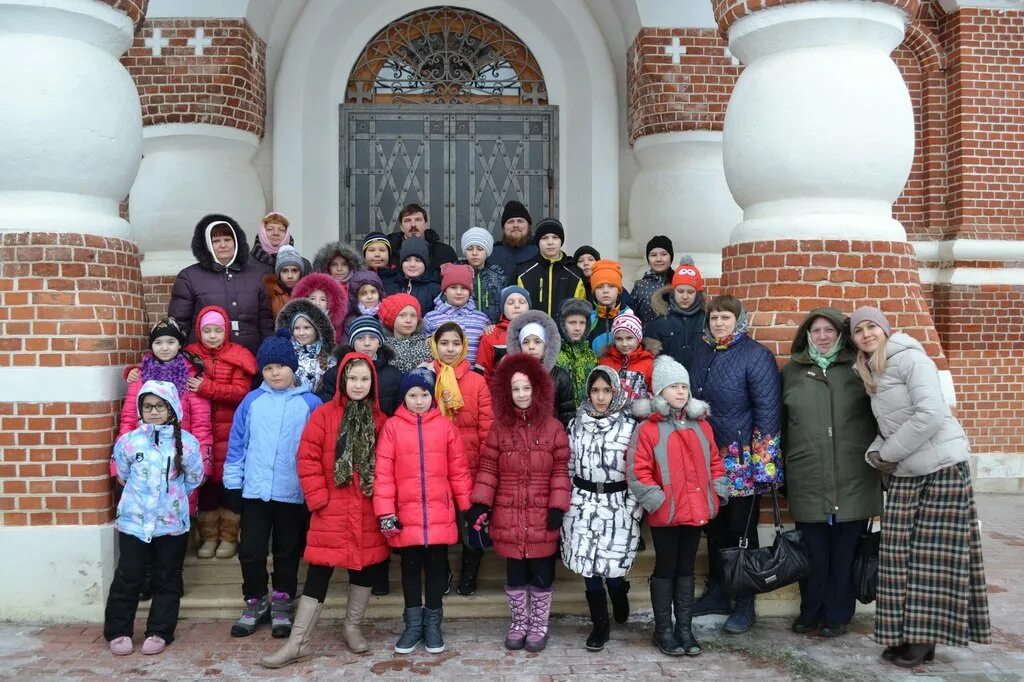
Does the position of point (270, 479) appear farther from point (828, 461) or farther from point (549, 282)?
point (828, 461)

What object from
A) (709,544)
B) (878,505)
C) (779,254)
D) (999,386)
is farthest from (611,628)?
(999,386)

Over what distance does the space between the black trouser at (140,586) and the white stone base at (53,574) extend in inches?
15.9

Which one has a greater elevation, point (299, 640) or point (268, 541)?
point (268, 541)

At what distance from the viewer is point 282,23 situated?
24.5 ft

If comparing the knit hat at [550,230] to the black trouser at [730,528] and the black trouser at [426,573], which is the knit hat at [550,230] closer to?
the black trouser at [730,528]

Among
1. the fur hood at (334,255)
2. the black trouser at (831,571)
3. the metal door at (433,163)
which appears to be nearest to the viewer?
the black trouser at (831,571)

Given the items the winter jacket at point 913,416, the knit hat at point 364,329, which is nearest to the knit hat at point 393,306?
the knit hat at point 364,329

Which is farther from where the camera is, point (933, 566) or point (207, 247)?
point (207, 247)

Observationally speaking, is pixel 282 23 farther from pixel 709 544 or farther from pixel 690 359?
pixel 709 544

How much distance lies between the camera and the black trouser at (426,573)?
4004 mm

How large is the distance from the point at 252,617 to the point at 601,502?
1.80m

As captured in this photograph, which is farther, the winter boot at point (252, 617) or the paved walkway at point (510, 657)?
the winter boot at point (252, 617)

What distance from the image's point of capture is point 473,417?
4363 millimetres

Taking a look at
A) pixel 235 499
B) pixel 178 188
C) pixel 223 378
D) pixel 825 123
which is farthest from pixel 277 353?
pixel 178 188
